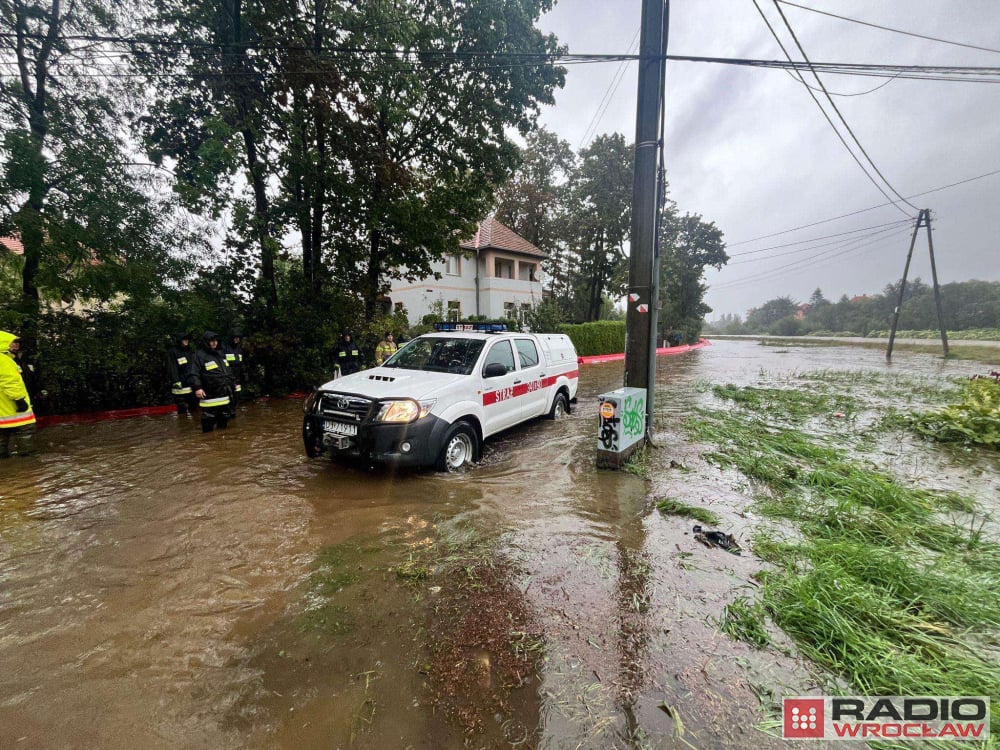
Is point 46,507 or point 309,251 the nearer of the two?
point 46,507

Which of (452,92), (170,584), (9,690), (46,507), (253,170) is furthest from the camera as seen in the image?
(452,92)

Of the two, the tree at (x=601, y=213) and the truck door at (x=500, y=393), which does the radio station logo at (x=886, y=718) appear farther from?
the tree at (x=601, y=213)

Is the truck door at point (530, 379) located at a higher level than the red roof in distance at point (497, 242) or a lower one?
lower

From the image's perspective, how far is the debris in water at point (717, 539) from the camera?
3299mm

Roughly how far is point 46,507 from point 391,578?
4077mm

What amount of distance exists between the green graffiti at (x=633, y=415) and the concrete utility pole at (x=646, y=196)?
1.05 feet

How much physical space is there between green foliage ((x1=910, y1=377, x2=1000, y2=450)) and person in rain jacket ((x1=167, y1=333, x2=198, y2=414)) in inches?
506

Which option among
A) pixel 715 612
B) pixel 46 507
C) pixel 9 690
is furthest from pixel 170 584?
pixel 715 612

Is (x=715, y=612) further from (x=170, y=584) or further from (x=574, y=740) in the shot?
(x=170, y=584)

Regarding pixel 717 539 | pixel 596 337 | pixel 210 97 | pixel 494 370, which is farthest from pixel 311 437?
pixel 596 337

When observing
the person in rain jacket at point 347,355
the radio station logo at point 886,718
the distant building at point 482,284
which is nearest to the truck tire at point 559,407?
the person in rain jacket at point 347,355

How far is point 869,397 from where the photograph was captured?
10008 mm

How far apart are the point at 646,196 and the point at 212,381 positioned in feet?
23.8

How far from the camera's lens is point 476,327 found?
6.27 metres
